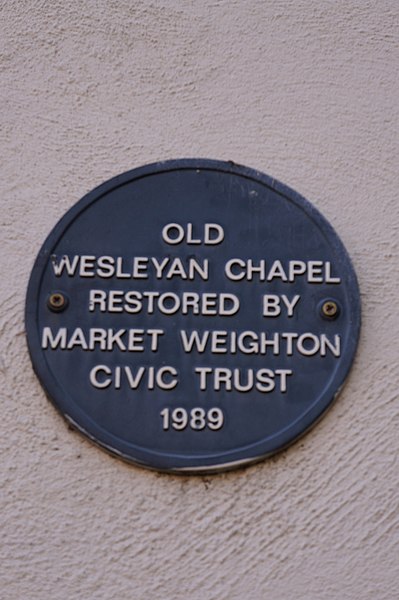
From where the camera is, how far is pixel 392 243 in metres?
2.61

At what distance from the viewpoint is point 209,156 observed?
270 centimetres

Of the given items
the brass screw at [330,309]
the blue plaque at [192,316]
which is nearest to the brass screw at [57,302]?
the blue plaque at [192,316]

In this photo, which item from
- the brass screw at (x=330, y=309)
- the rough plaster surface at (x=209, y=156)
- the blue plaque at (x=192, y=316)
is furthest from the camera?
the brass screw at (x=330, y=309)

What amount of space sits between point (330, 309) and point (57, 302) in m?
0.70

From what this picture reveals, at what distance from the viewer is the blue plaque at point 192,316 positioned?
236cm

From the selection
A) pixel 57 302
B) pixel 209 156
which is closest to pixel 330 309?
pixel 209 156

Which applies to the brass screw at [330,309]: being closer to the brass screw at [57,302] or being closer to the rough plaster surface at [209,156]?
the rough plaster surface at [209,156]

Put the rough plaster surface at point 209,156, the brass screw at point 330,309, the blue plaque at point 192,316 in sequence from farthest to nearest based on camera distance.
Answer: the brass screw at point 330,309, the blue plaque at point 192,316, the rough plaster surface at point 209,156

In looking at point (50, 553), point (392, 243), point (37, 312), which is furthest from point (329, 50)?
point (50, 553)

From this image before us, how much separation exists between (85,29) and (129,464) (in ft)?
4.40

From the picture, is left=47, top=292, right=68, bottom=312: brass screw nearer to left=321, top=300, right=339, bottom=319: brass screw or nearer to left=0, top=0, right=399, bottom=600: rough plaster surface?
left=0, top=0, right=399, bottom=600: rough plaster surface

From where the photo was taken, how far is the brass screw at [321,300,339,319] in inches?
97.0

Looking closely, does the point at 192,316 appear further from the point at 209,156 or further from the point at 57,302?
the point at 209,156

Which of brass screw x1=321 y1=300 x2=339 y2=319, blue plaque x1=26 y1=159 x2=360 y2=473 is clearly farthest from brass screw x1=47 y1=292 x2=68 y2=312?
brass screw x1=321 y1=300 x2=339 y2=319
